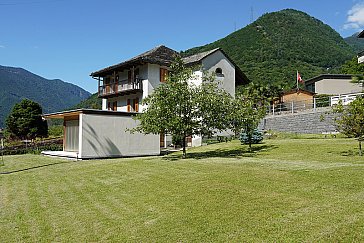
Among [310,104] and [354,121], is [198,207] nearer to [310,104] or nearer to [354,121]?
[354,121]

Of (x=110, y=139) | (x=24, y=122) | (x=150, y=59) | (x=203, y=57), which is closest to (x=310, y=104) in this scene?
(x=203, y=57)

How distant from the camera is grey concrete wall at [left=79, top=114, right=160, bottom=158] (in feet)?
72.0

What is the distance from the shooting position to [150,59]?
3172 centimetres

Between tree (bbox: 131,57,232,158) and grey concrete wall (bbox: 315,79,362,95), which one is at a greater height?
grey concrete wall (bbox: 315,79,362,95)

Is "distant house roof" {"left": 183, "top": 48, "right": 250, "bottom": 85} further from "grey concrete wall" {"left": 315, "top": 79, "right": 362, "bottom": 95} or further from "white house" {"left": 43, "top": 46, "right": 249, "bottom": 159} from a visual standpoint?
"grey concrete wall" {"left": 315, "top": 79, "right": 362, "bottom": 95}

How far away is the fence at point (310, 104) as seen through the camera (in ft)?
83.6

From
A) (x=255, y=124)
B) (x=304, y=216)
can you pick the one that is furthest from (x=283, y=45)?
(x=304, y=216)

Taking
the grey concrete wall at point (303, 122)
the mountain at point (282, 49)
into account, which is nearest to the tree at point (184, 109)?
the grey concrete wall at point (303, 122)

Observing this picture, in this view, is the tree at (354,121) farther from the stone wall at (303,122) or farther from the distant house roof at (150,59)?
the distant house roof at (150,59)

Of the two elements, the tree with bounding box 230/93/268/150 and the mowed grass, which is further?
the tree with bounding box 230/93/268/150

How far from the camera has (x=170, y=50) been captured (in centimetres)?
3750

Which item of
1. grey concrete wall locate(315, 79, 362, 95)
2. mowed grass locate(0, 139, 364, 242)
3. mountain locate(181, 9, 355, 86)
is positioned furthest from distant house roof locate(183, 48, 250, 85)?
mowed grass locate(0, 139, 364, 242)

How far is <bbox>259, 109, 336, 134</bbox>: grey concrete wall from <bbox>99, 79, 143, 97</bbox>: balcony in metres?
12.7

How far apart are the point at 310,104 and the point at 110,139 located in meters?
16.8
